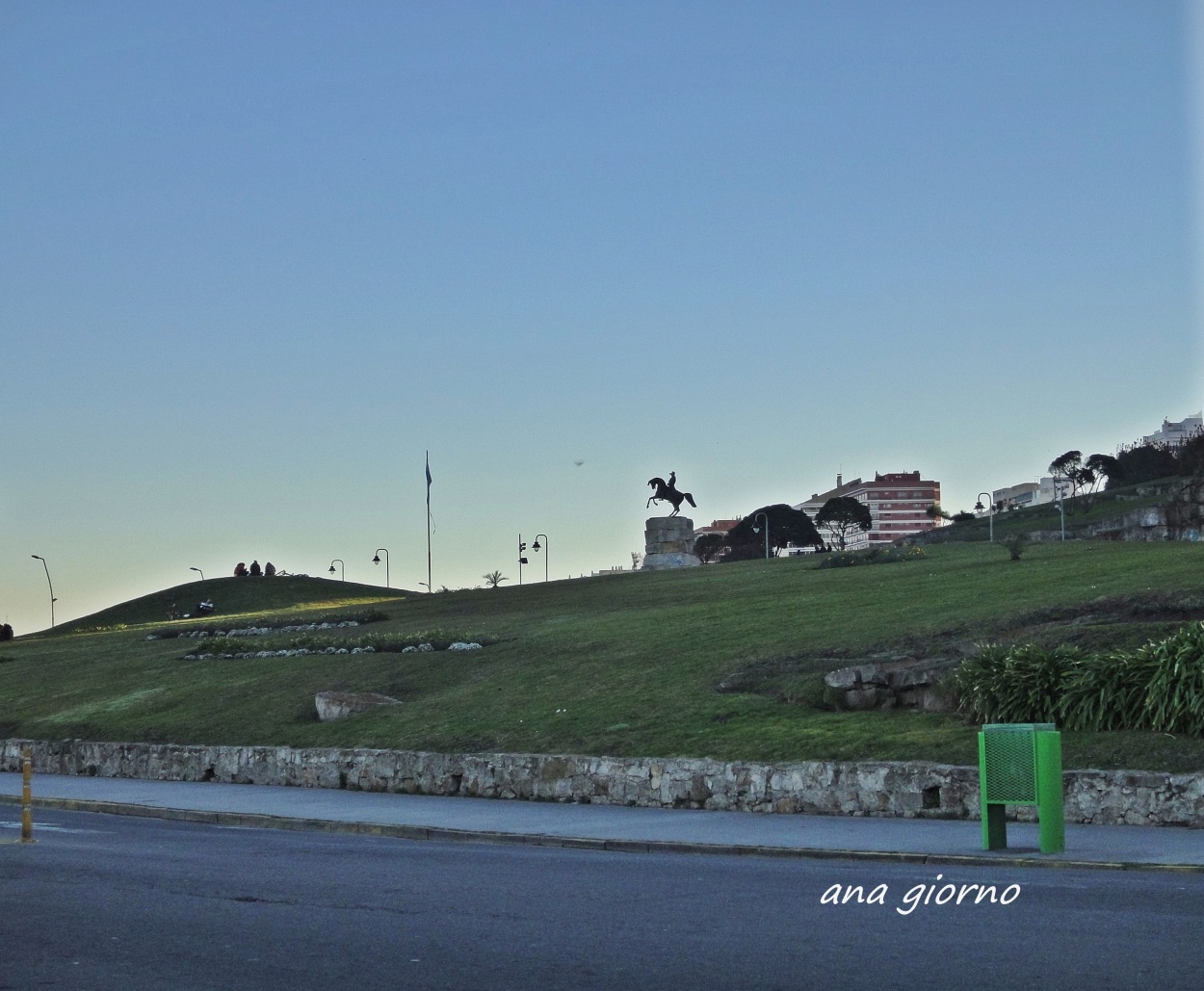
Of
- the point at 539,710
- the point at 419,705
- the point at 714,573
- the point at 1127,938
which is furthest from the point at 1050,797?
the point at 714,573

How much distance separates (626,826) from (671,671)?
10097mm

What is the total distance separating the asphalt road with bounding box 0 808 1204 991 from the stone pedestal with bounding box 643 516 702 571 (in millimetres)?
69474

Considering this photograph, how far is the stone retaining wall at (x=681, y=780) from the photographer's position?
53.4ft

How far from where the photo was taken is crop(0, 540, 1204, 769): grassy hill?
2133 cm

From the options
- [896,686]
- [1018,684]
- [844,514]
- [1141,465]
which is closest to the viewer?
[1018,684]

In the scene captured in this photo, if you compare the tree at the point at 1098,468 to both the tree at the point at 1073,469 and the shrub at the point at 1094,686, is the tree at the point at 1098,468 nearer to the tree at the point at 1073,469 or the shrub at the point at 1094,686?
the tree at the point at 1073,469

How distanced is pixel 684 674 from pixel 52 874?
15701 mm

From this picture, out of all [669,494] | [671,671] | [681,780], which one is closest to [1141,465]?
[669,494]

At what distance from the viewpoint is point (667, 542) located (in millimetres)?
85250

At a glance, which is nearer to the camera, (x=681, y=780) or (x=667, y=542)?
(x=681, y=780)

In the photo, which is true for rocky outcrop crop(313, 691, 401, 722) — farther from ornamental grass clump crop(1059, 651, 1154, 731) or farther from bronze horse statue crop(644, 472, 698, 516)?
bronze horse statue crop(644, 472, 698, 516)

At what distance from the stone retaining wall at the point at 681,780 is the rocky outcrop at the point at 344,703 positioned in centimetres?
204

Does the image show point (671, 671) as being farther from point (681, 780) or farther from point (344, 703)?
point (681, 780)

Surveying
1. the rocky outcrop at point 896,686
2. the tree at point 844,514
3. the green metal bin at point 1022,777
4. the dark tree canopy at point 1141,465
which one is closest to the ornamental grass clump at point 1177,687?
the rocky outcrop at point 896,686
